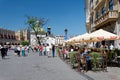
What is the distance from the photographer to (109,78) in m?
11.5

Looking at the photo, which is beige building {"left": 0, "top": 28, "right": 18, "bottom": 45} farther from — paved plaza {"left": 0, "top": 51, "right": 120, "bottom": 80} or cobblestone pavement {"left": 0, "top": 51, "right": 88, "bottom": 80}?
paved plaza {"left": 0, "top": 51, "right": 120, "bottom": 80}

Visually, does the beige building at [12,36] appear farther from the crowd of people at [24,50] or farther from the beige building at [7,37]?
the crowd of people at [24,50]

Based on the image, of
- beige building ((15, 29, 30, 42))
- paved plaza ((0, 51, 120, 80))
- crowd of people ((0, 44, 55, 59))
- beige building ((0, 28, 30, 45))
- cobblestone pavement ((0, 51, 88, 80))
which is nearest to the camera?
paved plaza ((0, 51, 120, 80))

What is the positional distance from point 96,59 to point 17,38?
387ft

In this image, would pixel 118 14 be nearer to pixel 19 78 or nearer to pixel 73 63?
pixel 73 63

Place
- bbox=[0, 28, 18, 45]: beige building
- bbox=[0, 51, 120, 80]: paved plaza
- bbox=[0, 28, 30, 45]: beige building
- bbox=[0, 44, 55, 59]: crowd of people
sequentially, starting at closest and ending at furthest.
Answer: bbox=[0, 51, 120, 80]: paved plaza, bbox=[0, 44, 55, 59]: crowd of people, bbox=[0, 28, 18, 45]: beige building, bbox=[0, 28, 30, 45]: beige building

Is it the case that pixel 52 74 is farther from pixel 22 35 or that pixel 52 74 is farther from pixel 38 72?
pixel 22 35

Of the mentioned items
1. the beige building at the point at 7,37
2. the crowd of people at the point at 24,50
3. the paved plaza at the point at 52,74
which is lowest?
the paved plaza at the point at 52,74

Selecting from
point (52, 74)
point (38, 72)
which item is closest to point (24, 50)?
point (38, 72)

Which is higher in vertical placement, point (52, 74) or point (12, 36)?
point (12, 36)

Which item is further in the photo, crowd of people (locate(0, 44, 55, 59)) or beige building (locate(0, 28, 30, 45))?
beige building (locate(0, 28, 30, 45))

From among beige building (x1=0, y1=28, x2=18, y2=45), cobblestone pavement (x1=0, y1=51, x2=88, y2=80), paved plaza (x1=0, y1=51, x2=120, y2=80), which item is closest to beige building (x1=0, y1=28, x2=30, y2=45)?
beige building (x1=0, y1=28, x2=18, y2=45)

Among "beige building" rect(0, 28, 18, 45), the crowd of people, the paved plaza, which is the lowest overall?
the paved plaza

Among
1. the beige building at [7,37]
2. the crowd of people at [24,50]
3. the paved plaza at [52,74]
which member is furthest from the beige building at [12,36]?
the paved plaza at [52,74]
